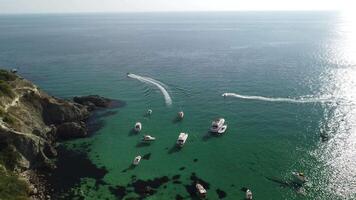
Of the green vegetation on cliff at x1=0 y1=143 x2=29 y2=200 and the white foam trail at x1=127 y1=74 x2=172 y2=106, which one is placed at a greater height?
the white foam trail at x1=127 y1=74 x2=172 y2=106

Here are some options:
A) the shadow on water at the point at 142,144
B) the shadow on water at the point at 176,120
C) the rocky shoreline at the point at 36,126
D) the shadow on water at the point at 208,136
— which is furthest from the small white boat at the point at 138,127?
the shadow on water at the point at 208,136

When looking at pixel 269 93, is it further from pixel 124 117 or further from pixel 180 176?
pixel 180 176

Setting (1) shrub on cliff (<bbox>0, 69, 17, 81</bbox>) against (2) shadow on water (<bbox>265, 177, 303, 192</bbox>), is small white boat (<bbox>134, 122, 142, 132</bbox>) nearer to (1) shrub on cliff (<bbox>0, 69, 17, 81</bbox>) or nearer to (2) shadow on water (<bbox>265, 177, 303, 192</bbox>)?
(1) shrub on cliff (<bbox>0, 69, 17, 81</bbox>)

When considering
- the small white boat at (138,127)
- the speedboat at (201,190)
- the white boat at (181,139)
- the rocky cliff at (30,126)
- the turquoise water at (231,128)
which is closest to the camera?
the speedboat at (201,190)

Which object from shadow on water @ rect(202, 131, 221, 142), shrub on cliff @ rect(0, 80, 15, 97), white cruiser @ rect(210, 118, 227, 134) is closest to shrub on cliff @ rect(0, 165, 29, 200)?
shrub on cliff @ rect(0, 80, 15, 97)

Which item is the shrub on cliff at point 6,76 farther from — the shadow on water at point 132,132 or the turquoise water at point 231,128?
the shadow on water at point 132,132

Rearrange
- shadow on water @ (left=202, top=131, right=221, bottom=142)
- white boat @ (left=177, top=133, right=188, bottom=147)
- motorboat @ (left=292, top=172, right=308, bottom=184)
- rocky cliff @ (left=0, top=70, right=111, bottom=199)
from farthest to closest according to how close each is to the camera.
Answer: shadow on water @ (left=202, top=131, right=221, bottom=142), white boat @ (left=177, top=133, right=188, bottom=147), rocky cliff @ (left=0, top=70, right=111, bottom=199), motorboat @ (left=292, top=172, right=308, bottom=184)

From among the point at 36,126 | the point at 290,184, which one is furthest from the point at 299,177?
the point at 36,126

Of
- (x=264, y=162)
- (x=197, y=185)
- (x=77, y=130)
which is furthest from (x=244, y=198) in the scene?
(x=77, y=130)

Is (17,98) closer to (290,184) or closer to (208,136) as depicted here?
(208,136)
